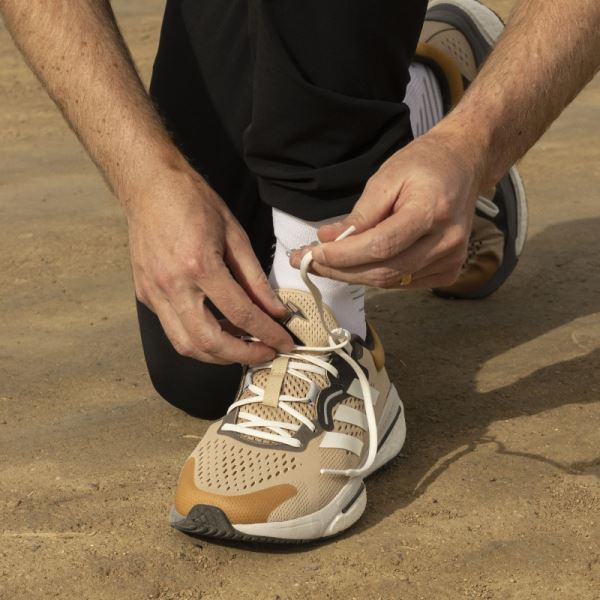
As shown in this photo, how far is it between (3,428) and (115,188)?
489mm

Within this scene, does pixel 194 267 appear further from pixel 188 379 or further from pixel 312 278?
pixel 188 379

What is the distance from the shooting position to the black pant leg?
155cm

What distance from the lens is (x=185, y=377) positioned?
180cm

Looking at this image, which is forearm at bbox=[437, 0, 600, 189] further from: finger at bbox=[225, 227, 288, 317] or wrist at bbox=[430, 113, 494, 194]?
finger at bbox=[225, 227, 288, 317]

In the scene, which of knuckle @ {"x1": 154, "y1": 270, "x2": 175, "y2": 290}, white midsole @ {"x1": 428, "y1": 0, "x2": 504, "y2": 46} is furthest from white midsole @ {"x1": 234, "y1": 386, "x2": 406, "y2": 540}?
white midsole @ {"x1": 428, "y1": 0, "x2": 504, "y2": 46}

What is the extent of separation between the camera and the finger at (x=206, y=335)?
1408 mm

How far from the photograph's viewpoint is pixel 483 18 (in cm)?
225

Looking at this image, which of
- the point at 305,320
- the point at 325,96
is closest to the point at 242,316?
the point at 305,320

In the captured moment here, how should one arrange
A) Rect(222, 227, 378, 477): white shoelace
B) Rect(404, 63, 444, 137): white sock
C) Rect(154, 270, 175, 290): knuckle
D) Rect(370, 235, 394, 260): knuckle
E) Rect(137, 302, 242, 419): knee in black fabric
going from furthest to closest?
Rect(404, 63, 444, 137): white sock → Rect(137, 302, 242, 419): knee in black fabric → Rect(222, 227, 378, 477): white shoelace → Rect(154, 270, 175, 290): knuckle → Rect(370, 235, 394, 260): knuckle
